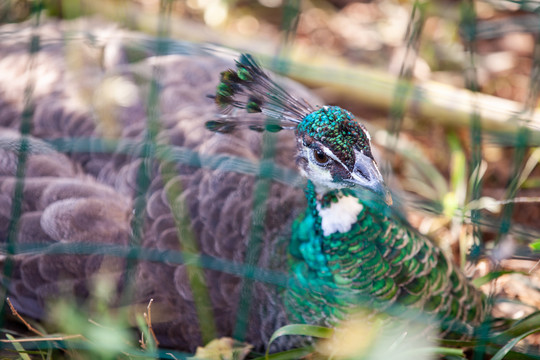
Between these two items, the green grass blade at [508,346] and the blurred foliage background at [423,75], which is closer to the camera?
the green grass blade at [508,346]

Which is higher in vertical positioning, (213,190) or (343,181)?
(343,181)

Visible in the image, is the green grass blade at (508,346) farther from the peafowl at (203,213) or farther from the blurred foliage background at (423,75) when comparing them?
the blurred foliage background at (423,75)

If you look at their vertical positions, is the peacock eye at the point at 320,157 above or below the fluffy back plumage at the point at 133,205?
above

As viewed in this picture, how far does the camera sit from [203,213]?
2.16m

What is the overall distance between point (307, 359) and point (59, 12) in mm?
2625

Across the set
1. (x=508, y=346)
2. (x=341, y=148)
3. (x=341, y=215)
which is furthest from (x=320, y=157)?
(x=508, y=346)

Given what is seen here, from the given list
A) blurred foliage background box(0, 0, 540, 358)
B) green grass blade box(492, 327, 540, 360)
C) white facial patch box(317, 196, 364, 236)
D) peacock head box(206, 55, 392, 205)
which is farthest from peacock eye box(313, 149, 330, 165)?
green grass blade box(492, 327, 540, 360)

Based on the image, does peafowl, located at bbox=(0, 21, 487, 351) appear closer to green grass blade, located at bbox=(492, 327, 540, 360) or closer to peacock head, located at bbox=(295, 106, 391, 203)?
peacock head, located at bbox=(295, 106, 391, 203)

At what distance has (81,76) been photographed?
2.63 meters

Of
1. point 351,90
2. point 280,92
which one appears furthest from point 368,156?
point 351,90

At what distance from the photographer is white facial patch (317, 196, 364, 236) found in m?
1.86

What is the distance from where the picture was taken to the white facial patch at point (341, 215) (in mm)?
1856

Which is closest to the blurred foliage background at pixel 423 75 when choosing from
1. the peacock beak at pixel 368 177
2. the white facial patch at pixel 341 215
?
the white facial patch at pixel 341 215

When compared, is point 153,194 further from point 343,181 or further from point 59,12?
point 59,12
